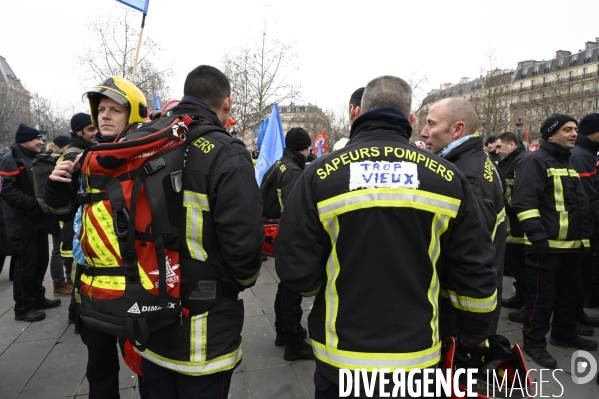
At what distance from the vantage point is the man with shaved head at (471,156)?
8.53 feet

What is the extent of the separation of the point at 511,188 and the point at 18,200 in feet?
22.7

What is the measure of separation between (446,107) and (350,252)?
192 centimetres

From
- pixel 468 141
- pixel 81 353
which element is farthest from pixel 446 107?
pixel 81 353

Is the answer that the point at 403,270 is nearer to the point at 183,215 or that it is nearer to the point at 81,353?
the point at 183,215

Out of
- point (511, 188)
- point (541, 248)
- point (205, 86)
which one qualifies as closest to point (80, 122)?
point (205, 86)

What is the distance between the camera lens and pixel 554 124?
4117 millimetres

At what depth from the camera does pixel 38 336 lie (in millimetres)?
4387

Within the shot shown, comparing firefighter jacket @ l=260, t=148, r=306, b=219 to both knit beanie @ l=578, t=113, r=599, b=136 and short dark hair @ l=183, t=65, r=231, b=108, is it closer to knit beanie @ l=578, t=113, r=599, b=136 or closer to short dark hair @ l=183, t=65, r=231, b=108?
short dark hair @ l=183, t=65, r=231, b=108

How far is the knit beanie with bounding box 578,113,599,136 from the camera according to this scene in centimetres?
477

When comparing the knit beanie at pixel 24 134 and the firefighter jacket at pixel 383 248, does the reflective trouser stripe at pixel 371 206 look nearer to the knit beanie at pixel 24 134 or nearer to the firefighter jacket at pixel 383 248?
the firefighter jacket at pixel 383 248

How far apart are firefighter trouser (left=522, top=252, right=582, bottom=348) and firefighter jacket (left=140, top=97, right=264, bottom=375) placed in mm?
3346

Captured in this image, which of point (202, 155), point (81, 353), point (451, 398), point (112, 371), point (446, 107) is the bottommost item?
point (81, 353)

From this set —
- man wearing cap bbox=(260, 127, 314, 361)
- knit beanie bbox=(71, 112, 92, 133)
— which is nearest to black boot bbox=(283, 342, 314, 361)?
Answer: man wearing cap bbox=(260, 127, 314, 361)

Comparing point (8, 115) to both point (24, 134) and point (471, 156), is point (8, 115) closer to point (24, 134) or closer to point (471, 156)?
point (24, 134)
